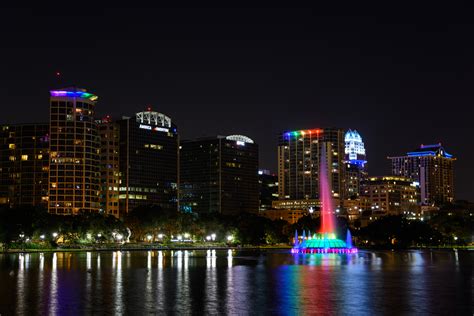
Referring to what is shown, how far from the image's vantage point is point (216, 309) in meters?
52.2

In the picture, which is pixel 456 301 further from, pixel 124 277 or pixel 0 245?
pixel 0 245

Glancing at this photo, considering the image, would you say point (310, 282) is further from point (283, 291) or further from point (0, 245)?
point (0, 245)

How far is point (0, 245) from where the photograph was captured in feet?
562

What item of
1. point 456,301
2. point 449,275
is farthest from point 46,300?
point 449,275

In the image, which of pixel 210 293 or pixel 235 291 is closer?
pixel 210 293

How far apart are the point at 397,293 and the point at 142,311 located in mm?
24863

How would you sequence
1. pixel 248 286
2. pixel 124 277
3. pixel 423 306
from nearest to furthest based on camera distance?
1. pixel 423 306
2. pixel 248 286
3. pixel 124 277

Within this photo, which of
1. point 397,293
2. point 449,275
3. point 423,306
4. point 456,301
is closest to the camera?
point 423,306

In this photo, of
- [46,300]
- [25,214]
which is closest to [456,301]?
[46,300]

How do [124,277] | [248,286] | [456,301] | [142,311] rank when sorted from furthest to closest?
[124,277] < [248,286] < [456,301] < [142,311]

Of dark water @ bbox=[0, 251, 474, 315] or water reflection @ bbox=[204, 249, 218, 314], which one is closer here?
dark water @ bbox=[0, 251, 474, 315]

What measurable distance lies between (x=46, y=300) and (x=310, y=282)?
2830cm

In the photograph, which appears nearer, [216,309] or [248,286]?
[216,309]

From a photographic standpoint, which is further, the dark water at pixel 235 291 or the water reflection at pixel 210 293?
the water reflection at pixel 210 293
